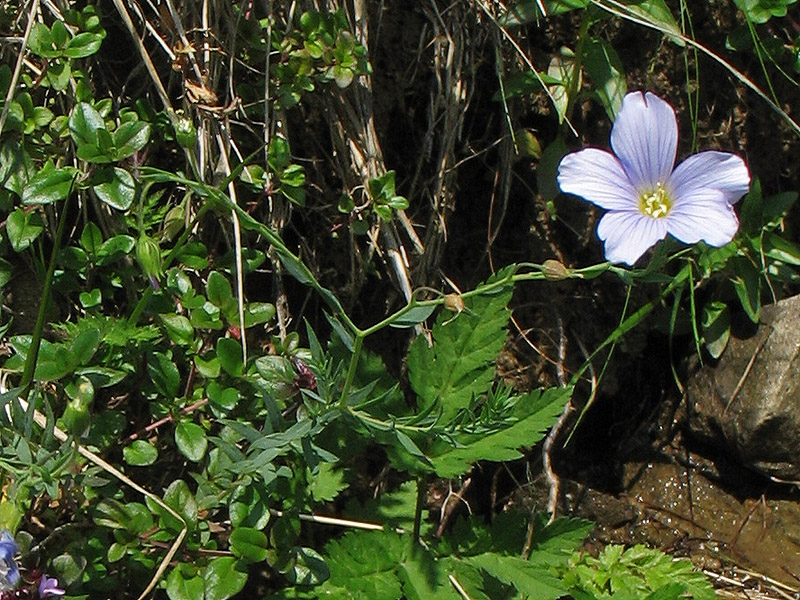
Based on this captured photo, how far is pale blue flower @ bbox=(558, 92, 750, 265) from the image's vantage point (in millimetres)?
1510

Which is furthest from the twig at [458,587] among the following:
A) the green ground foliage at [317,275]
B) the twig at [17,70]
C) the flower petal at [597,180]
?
the twig at [17,70]

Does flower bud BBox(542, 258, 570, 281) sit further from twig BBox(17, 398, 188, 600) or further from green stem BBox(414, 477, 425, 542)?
twig BBox(17, 398, 188, 600)

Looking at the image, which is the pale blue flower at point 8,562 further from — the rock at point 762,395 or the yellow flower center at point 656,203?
the rock at point 762,395

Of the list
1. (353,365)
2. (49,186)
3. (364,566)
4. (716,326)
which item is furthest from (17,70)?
(716,326)

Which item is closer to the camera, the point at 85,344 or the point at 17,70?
the point at 85,344

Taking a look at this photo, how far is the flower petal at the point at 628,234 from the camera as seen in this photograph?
1.49 metres

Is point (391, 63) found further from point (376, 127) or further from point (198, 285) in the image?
point (198, 285)

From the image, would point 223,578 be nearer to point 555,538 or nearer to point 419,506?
point 419,506

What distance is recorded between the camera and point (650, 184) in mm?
1680

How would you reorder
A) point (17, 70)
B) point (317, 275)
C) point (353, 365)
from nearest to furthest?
point (353, 365) → point (17, 70) → point (317, 275)

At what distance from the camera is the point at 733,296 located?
2.23 m

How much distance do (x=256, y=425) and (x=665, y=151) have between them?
0.85 meters

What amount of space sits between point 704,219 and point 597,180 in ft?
0.58

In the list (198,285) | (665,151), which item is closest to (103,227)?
(198,285)
